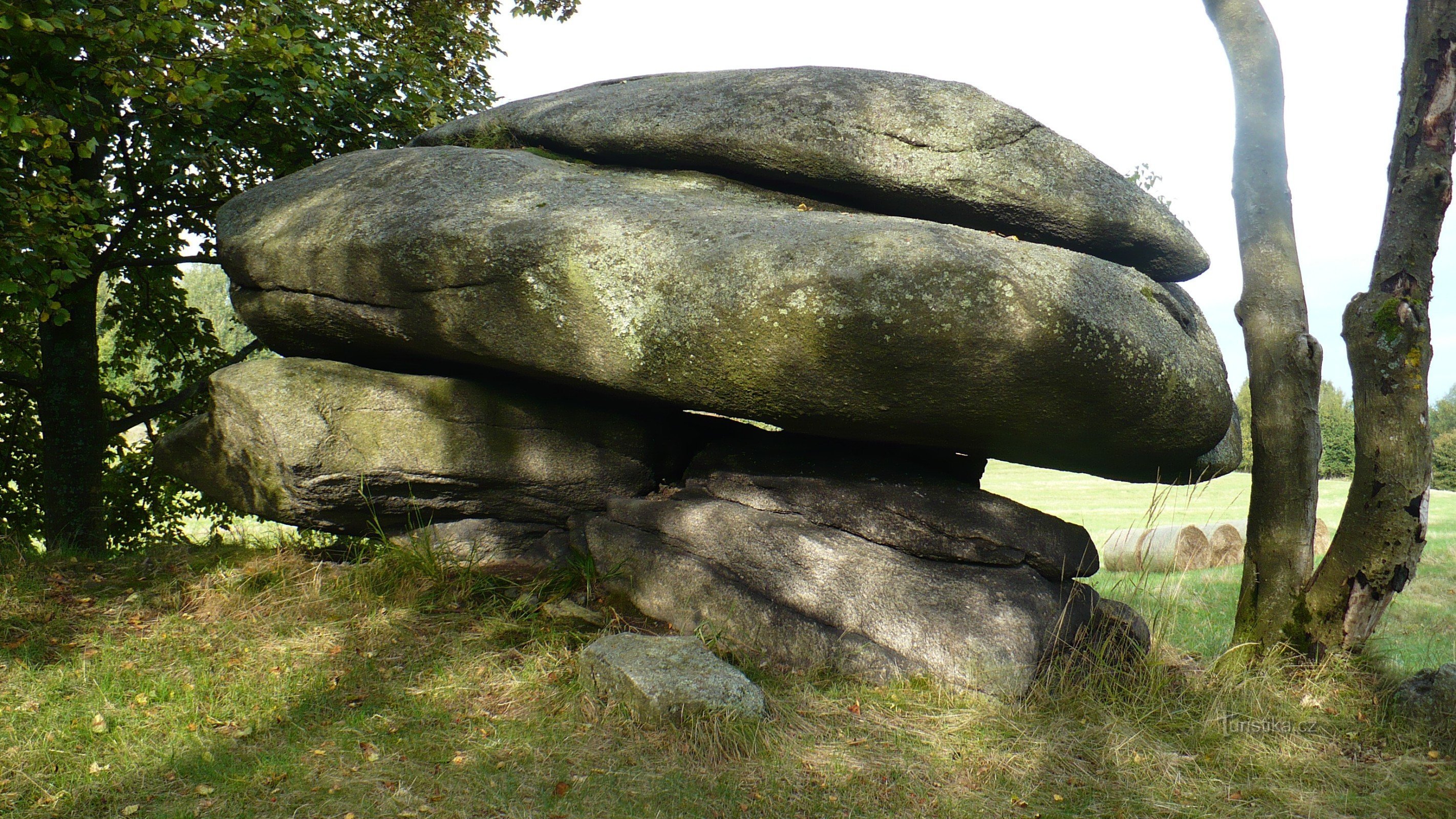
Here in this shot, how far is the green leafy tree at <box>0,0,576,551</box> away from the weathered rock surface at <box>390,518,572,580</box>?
329 cm

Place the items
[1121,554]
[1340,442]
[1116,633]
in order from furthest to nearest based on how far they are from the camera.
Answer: [1340,442]
[1121,554]
[1116,633]

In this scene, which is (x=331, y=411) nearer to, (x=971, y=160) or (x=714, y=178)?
(x=714, y=178)

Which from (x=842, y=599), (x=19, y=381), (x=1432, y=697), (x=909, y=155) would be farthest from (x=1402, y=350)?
(x=19, y=381)

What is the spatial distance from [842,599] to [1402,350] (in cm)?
354

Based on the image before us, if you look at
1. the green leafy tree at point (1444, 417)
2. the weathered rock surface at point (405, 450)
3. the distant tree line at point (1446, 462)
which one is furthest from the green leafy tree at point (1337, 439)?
the weathered rock surface at point (405, 450)

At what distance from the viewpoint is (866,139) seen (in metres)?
6.35

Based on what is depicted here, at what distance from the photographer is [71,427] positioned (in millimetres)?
8773

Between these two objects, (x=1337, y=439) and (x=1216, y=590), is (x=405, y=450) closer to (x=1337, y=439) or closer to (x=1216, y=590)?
(x=1216, y=590)

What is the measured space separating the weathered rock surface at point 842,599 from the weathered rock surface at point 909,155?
92.8 inches

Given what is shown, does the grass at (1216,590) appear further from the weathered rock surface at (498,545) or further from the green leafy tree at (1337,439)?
the green leafy tree at (1337,439)

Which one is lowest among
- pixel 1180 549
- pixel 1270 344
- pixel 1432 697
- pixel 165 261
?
pixel 1180 549

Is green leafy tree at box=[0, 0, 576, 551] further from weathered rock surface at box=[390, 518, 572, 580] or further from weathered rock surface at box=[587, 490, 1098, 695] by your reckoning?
weathered rock surface at box=[587, 490, 1098, 695]

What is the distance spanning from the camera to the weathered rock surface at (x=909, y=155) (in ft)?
20.7

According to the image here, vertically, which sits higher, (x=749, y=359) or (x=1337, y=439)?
(x=749, y=359)
